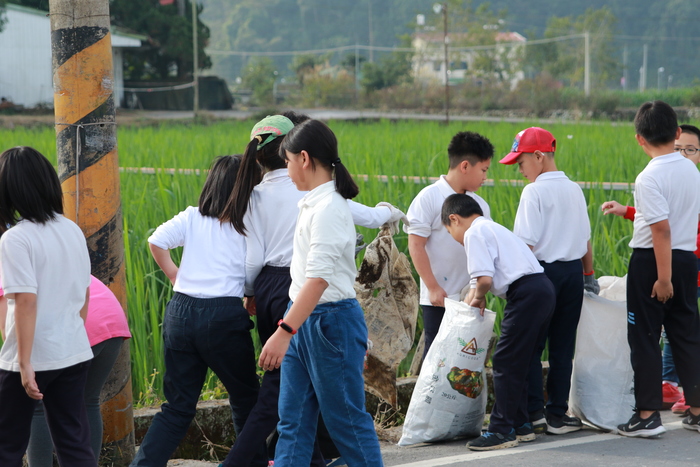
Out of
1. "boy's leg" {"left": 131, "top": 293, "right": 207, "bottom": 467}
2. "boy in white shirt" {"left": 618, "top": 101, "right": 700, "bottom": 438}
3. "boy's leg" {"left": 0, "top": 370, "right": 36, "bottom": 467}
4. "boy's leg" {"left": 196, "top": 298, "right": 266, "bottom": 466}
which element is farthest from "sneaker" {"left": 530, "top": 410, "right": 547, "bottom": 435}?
"boy's leg" {"left": 0, "top": 370, "right": 36, "bottom": 467}

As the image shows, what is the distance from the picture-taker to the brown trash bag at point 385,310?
136 inches

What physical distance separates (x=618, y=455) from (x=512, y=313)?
69cm

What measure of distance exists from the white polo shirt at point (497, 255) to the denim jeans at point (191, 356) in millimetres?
976

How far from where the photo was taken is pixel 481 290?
326 centimetres

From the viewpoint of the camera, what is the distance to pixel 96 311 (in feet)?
8.92

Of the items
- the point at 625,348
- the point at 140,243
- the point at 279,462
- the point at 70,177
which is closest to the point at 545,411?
the point at 625,348

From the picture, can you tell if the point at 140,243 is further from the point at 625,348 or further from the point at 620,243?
the point at 620,243

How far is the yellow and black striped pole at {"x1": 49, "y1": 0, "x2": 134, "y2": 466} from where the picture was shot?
289 centimetres

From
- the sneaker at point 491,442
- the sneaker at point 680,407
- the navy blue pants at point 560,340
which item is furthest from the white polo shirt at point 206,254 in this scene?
the sneaker at point 680,407

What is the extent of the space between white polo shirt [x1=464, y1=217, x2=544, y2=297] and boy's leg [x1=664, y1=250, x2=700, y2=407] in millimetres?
642

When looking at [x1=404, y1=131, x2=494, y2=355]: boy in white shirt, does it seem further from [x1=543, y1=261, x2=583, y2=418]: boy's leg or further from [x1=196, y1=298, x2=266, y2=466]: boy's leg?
[x1=196, y1=298, x2=266, y2=466]: boy's leg

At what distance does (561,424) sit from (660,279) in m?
0.77

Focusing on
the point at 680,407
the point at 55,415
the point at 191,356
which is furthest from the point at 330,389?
the point at 680,407

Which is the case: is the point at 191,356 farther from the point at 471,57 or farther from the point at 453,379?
the point at 471,57
